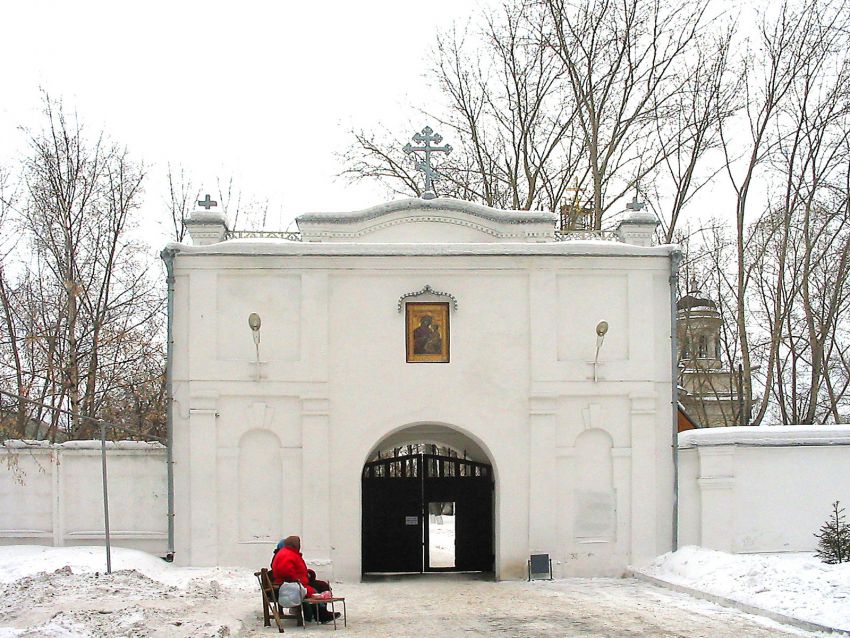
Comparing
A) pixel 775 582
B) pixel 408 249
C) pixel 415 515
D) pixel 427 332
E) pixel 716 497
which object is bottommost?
pixel 415 515

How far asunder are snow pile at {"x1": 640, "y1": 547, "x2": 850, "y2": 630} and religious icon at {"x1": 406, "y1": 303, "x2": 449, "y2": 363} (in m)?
4.86

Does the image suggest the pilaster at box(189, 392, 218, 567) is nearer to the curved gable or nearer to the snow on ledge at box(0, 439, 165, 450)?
the snow on ledge at box(0, 439, 165, 450)

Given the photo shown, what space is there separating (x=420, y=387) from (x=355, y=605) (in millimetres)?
4182

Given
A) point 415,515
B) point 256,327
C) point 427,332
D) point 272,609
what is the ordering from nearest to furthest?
1. point 272,609
2. point 256,327
3. point 427,332
4. point 415,515

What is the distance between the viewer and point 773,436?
17.6 metres

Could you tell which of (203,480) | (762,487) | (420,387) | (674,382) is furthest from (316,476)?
(762,487)

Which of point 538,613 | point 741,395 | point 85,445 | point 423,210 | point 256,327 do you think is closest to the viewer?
point 538,613

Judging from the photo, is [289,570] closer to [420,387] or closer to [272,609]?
[272,609]

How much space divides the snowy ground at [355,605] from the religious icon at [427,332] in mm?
3678

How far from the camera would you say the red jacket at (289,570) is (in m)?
12.8

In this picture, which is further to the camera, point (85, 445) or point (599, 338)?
point (599, 338)

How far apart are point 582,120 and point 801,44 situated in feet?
19.2

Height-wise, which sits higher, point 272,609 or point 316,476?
point 316,476

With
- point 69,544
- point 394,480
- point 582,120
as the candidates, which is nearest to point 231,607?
point 69,544
